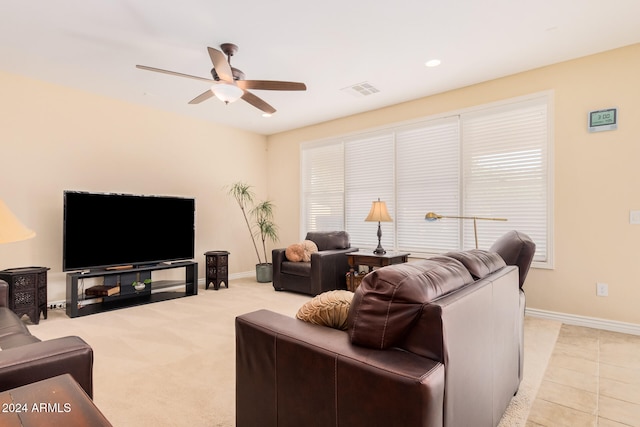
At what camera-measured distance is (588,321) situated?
342 cm

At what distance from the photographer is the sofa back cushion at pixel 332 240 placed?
5.25 m

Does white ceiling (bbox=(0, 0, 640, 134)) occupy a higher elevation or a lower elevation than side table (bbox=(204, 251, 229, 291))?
higher

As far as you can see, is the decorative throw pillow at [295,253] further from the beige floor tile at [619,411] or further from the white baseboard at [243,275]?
the beige floor tile at [619,411]

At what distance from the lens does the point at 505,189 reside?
3988 millimetres

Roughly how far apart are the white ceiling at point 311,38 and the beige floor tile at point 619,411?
2827mm

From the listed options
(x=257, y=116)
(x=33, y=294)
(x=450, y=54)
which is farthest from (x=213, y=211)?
(x=450, y=54)

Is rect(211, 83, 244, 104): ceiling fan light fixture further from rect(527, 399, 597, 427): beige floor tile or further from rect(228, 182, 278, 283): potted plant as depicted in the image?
rect(527, 399, 597, 427): beige floor tile

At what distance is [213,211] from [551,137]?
4.97 metres

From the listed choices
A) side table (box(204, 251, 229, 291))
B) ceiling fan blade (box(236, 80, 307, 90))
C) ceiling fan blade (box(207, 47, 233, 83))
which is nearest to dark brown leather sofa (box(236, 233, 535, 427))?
ceiling fan blade (box(207, 47, 233, 83))

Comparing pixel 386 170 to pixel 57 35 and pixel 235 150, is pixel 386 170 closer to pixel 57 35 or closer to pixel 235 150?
pixel 235 150

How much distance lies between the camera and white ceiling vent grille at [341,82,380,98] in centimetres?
421

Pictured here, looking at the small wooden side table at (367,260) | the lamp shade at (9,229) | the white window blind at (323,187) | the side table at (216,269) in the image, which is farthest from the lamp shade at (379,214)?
the lamp shade at (9,229)

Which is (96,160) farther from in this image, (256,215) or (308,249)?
(308,249)

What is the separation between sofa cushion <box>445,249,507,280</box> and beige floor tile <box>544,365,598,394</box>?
3.62 feet
